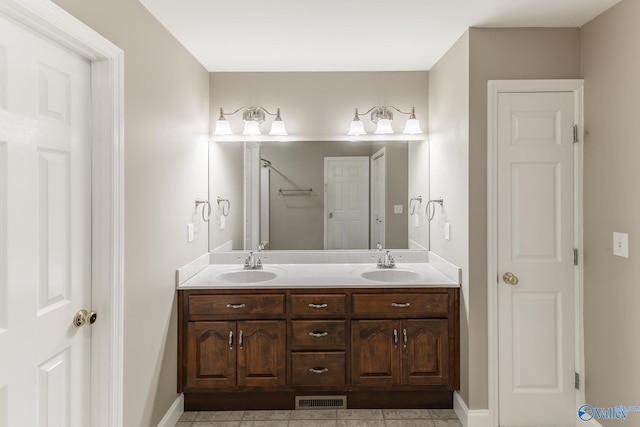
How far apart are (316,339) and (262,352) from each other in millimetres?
354

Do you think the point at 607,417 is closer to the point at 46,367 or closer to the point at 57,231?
the point at 46,367

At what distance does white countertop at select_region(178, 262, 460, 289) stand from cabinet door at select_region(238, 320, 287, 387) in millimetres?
254

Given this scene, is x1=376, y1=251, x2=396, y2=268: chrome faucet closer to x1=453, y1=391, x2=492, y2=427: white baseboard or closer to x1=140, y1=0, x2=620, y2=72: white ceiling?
x1=453, y1=391, x2=492, y2=427: white baseboard

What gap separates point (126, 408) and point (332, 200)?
1.95 meters

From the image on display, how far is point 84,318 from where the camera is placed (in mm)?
1595

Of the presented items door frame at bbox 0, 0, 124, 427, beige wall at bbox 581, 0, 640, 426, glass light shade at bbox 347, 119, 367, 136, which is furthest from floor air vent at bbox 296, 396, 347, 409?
glass light shade at bbox 347, 119, 367, 136

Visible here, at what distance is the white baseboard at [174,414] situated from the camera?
2.27 meters

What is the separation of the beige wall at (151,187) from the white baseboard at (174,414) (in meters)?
0.04

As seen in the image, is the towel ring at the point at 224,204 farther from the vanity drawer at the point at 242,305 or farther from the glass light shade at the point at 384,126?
the glass light shade at the point at 384,126

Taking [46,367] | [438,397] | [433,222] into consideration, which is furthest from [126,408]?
[433,222]

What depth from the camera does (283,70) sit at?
3.03m

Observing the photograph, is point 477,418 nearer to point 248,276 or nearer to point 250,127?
point 248,276

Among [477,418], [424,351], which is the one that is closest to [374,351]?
[424,351]

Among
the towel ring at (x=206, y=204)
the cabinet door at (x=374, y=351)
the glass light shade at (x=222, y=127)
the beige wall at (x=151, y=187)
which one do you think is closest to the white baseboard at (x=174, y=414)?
the beige wall at (x=151, y=187)
